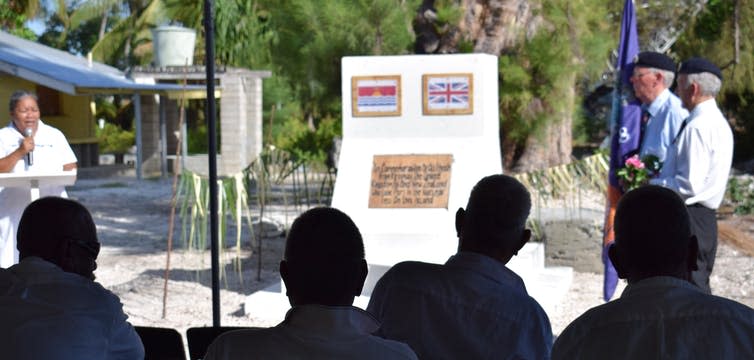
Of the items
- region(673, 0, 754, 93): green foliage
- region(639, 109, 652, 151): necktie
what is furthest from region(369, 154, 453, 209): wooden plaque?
region(673, 0, 754, 93): green foliage

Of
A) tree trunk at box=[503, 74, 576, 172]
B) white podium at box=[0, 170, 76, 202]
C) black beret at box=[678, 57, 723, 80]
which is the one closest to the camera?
black beret at box=[678, 57, 723, 80]

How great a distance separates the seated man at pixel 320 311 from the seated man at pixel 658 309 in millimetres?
430

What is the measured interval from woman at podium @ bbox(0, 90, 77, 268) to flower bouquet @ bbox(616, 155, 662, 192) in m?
3.38

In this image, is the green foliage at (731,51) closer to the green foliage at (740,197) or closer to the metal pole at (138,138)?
the green foliage at (740,197)

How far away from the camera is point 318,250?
209cm

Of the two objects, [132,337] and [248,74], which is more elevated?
[248,74]

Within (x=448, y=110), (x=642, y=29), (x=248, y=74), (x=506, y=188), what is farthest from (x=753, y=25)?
(x=506, y=188)

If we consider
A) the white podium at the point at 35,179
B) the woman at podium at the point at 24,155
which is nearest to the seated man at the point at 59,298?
the white podium at the point at 35,179

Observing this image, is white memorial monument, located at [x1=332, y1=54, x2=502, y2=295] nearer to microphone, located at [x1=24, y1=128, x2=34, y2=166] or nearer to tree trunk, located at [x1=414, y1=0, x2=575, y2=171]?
microphone, located at [x1=24, y1=128, x2=34, y2=166]

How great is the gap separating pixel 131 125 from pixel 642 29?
2174 centimetres

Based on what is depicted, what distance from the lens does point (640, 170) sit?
5926 millimetres

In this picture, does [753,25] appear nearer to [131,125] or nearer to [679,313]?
[679,313]

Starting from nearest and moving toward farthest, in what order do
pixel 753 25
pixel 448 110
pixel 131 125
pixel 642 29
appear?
pixel 448 110 < pixel 753 25 < pixel 642 29 < pixel 131 125

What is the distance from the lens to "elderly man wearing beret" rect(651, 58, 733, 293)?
17.2 ft
